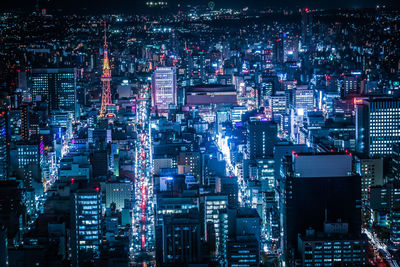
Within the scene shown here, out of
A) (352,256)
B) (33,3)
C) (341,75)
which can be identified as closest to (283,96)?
(341,75)

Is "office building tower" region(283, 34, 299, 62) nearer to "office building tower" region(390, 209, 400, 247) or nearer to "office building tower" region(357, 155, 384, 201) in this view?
"office building tower" region(357, 155, 384, 201)

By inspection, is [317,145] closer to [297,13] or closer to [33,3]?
[33,3]

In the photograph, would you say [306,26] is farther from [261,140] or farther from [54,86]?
[261,140]

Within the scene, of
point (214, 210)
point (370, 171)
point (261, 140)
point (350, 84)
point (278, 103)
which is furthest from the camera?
point (350, 84)

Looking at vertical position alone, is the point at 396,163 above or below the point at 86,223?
above

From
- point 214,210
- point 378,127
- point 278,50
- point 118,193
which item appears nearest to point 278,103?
point 378,127

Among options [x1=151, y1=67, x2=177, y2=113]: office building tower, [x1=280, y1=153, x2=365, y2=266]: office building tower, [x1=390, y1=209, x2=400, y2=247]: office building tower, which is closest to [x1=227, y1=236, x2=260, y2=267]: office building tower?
[x1=280, y1=153, x2=365, y2=266]: office building tower

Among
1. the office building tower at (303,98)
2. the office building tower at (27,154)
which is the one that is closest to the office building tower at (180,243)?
the office building tower at (27,154)
